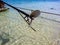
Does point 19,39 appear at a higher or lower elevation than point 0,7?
lower

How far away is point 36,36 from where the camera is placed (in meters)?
5.25

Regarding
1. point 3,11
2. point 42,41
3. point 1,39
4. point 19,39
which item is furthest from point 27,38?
point 3,11

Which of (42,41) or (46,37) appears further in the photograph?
(46,37)

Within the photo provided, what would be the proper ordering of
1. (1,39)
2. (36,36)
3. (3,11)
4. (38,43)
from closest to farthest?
(38,43)
(1,39)
(36,36)
(3,11)

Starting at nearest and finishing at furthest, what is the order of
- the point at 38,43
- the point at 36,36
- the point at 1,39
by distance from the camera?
the point at 38,43, the point at 1,39, the point at 36,36

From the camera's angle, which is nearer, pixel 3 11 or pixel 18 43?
pixel 18 43

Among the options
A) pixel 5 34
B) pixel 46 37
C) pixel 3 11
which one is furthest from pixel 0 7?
pixel 46 37

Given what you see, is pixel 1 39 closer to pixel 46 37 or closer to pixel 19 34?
pixel 19 34

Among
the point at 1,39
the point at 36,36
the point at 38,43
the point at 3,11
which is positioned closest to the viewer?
the point at 38,43

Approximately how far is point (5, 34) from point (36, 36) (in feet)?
4.77

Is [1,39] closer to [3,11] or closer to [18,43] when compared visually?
[18,43]

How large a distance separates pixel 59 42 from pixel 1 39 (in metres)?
2.37

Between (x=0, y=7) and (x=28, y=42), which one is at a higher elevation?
(x=0, y=7)

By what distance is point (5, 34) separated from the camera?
5484mm
